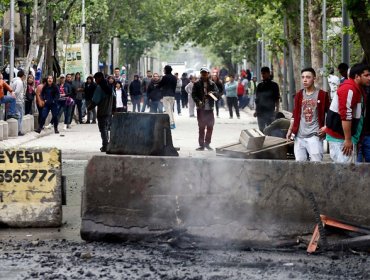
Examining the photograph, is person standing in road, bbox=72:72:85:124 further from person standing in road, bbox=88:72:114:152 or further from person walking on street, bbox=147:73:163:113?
person standing in road, bbox=88:72:114:152

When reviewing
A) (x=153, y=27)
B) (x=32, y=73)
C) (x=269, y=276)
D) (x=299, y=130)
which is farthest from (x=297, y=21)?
(x=153, y=27)

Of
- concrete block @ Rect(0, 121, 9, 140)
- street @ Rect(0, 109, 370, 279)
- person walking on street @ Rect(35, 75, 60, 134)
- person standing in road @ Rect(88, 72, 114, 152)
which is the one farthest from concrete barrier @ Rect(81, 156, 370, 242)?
person walking on street @ Rect(35, 75, 60, 134)

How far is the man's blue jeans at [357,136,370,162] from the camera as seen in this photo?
39.8ft

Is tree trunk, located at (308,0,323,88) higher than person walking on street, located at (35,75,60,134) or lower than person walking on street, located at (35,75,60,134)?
higher

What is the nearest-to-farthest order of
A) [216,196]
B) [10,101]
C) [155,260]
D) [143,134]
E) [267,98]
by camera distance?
[155,260] < [216,196] < [143,134] < [267,98] < [10,101]

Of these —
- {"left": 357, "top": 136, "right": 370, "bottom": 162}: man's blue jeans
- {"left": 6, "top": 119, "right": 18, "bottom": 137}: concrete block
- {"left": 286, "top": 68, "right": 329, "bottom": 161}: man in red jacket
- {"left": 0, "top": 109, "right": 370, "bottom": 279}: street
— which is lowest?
{"left": 6, "top": 119, "right": 18, "bottom": 137}: concrete block

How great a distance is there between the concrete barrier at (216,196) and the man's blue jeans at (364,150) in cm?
175

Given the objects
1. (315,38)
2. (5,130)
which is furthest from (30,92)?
(315,38)

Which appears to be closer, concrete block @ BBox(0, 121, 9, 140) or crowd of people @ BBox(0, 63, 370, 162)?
crowd of people @ BBox(0, 63, 370, 162)

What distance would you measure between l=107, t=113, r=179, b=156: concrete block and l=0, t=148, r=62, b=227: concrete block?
653 cm

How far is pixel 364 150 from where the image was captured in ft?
40.0

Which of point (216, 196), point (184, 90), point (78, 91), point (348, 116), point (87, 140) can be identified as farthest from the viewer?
point (184, 90)

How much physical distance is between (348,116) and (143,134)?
7282 mm

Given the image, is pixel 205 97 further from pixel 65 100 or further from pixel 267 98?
pixel 65 100
